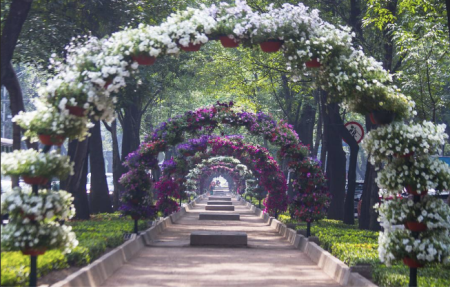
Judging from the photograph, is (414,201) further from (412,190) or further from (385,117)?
(385,117)

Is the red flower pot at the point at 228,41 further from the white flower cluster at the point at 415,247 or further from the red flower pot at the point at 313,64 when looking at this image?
the white flower cluster at the point at 415,247

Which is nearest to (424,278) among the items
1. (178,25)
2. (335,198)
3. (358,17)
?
(178,25)

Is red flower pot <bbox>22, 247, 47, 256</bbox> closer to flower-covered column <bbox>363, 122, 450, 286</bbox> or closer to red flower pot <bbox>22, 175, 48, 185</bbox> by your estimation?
red flower pot <bbox>22, 175, 48, 185</bbox>

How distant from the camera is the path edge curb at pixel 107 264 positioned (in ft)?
36.0

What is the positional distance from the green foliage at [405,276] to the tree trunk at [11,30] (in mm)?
7768

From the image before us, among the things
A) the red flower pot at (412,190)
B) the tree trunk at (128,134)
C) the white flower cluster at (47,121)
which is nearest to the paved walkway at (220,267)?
the red flower pot at (412,190)

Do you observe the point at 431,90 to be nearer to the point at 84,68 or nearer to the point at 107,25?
the point at 107,25

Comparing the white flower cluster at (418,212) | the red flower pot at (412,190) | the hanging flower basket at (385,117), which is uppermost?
the hanging flower basket at (385,117)

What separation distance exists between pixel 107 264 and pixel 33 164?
4.98 meters

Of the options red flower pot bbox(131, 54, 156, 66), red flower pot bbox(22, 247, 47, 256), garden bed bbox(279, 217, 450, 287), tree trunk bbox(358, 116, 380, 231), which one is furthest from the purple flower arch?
red flower pot bbox(22, 247, 47, 256)

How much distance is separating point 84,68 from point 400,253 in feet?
17.5

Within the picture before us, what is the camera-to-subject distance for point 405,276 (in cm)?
1098

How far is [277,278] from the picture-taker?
13797 mm

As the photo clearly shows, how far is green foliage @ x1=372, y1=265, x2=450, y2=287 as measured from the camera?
415 inches
